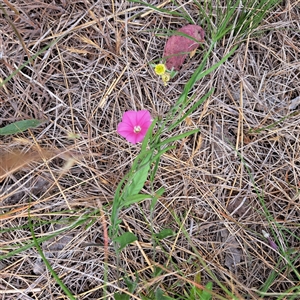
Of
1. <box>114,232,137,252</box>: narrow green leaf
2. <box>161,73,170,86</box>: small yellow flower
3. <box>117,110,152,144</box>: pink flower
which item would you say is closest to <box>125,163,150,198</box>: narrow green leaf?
<box>114,232,137,252</box>: narrow green leaf

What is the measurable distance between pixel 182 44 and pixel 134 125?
296mm

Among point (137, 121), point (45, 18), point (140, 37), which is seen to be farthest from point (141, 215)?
point (45, 18)

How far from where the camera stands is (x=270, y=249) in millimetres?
1049

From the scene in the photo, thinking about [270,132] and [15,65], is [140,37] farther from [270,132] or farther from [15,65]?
[270,132]

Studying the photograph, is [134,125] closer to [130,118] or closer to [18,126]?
[130,118]

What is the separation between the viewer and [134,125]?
101 cm

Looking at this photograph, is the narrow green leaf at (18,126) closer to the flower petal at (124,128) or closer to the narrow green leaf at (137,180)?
the flower petal at (124,128)

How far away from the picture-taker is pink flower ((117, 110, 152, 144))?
38.2 inches

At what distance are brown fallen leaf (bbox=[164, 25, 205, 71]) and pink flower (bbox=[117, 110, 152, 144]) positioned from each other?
0.65 feet

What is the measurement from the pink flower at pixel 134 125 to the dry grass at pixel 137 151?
0.19ft

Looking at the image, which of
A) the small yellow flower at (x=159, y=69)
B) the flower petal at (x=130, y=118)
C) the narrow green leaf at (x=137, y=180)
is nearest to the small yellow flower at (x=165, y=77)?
the small yellow flower at (x=159, y=69)

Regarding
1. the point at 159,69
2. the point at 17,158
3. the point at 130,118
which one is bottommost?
the point at 17,158

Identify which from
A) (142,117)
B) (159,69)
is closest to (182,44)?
(159,69)

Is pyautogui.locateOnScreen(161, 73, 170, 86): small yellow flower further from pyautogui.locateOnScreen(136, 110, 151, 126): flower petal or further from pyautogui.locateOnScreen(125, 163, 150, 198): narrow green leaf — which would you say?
pyautogui.locateOnScreen(125, 163, 150, 198): narrow green leaf
